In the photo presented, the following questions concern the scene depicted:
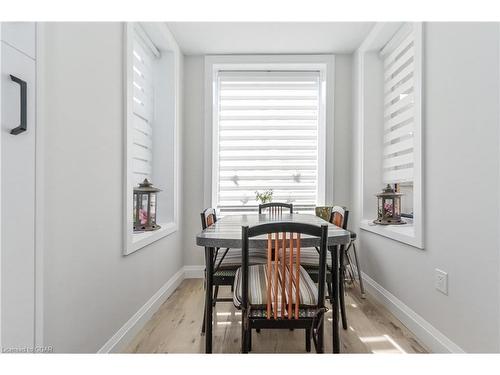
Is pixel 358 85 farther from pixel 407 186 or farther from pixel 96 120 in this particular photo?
pixel 96 120

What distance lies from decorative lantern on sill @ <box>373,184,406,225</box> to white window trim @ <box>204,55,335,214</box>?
73 centimetres

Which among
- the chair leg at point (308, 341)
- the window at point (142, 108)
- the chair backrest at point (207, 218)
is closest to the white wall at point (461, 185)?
the chair leg at point (308, 341)

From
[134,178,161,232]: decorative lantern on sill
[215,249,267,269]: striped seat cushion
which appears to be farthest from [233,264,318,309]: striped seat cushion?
[134,178,161,232]: decorative lantern on sill

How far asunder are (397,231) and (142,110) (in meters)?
2.42

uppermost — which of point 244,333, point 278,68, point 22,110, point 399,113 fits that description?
point 278,68

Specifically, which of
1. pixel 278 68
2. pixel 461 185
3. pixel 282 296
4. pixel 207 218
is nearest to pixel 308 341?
pixel 282 296

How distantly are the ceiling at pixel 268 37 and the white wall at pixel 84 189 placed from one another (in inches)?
45.6

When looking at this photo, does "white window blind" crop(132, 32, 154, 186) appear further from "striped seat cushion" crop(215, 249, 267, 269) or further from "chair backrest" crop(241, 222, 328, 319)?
"chair backrest" crop(241, 222, 328, 319)

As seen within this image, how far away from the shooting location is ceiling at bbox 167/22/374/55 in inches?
103

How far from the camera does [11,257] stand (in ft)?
3.36

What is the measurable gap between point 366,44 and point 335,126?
2.77 feet

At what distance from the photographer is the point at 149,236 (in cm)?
217

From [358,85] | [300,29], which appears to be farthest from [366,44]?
[300,29]

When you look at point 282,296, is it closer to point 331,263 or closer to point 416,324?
point 331,263
